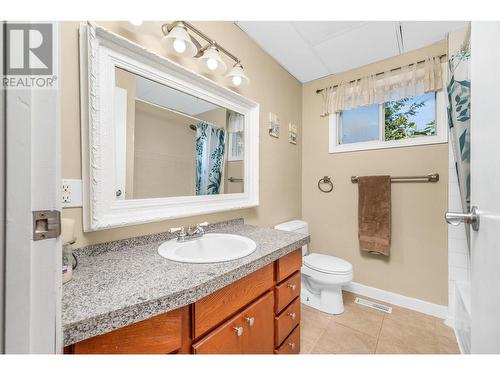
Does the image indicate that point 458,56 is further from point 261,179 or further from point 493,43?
point 261,179

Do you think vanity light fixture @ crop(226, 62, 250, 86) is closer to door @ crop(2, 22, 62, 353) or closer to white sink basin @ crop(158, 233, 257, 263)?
white sink basin @ crop(158, 233, 257, 263)

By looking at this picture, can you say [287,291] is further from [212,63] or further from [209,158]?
[212,63]

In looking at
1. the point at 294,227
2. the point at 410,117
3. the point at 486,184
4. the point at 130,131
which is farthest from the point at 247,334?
the point at 410,117

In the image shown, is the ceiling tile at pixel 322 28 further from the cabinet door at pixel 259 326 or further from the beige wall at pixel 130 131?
the cabinet door at pixel 259 326

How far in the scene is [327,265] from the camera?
1.79m

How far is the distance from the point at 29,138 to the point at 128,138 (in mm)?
719

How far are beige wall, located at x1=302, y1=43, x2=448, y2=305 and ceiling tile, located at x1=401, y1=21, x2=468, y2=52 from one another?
8 centimetres

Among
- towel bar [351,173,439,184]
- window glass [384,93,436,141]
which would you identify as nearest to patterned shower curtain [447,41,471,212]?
towel bar [351,173,439,184]

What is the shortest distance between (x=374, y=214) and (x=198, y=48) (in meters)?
1.95

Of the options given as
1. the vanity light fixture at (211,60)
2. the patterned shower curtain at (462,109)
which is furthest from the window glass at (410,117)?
the vanity light fixture at (211,60)

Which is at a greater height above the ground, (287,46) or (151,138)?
(287,46)

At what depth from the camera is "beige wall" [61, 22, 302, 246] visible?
33.9 inches

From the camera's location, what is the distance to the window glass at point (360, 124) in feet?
6.88
